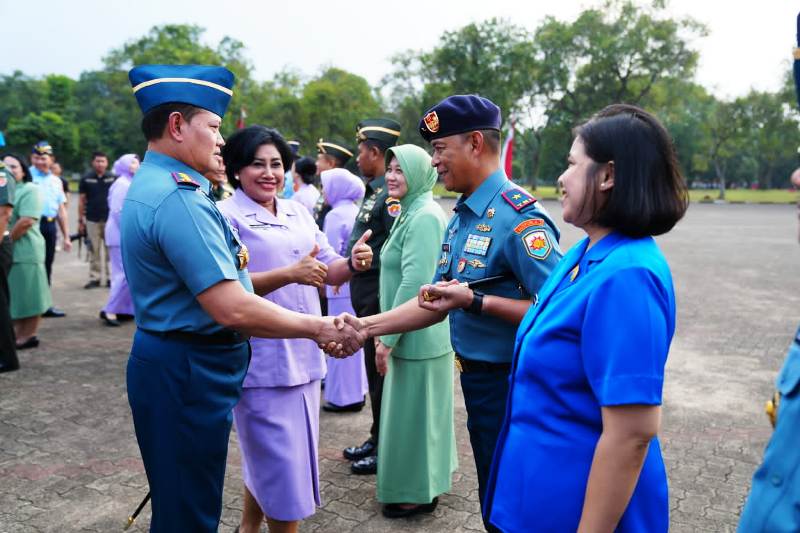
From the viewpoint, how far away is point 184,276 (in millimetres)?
2148

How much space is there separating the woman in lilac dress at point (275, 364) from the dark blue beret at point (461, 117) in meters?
0.83

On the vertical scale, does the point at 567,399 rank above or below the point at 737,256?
above

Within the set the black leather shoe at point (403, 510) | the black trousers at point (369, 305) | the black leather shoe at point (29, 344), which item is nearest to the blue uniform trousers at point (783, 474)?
the black leather shoe at point (403, 510)

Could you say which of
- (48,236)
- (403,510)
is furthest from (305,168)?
(403,510)

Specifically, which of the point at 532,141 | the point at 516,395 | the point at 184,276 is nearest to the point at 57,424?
the point at 184,276

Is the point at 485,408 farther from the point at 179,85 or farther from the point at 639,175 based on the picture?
the point at 179,85

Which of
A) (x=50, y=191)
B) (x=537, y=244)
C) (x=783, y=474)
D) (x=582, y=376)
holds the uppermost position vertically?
Answer: (x=50, y=191)

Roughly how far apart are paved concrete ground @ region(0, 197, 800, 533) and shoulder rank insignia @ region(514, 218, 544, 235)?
1135mm

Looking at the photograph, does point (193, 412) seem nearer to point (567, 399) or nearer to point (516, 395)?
point (516, 395)

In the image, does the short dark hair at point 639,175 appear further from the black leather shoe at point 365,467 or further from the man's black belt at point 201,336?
the black leather shoe at point 365,467

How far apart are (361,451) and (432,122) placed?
7.95ft

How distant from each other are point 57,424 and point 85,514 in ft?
5.13

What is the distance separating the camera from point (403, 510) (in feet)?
11.7

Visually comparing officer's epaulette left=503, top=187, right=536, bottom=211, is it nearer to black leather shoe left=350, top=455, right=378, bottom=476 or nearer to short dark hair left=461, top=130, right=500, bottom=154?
short dark hair left=461, top=130, right=500, bottom=154
